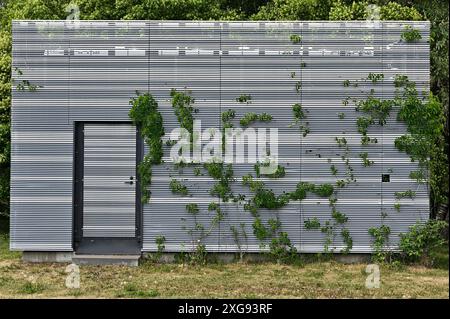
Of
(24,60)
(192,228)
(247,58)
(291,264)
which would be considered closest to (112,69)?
(24,60)

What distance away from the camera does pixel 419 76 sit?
1181 cm

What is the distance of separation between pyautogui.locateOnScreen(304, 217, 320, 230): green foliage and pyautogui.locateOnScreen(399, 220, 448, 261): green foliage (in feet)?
4.62

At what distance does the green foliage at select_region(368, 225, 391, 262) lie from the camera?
11633 mm

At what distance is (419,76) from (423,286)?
145 inches

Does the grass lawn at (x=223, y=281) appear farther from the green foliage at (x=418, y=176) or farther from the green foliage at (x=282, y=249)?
the green foliage at (x=418, y=176)

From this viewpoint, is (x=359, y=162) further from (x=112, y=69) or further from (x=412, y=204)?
(x=112, y=69)

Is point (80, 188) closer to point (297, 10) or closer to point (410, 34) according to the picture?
point (410, 34)

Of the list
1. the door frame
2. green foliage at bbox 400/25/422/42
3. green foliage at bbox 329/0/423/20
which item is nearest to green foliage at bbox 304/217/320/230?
the door frame

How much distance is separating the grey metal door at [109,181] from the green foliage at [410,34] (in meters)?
4.81

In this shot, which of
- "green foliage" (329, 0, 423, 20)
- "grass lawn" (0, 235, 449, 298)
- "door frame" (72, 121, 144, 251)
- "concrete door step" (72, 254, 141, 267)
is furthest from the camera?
"green foliage" (329, 0, 423, 20)

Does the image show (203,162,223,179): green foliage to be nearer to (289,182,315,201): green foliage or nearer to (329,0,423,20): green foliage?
(289,182,315,201): green foliage

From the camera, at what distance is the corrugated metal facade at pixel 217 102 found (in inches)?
463

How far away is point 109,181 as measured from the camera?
39.0ft

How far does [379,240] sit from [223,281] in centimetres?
291
